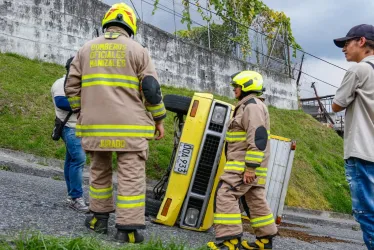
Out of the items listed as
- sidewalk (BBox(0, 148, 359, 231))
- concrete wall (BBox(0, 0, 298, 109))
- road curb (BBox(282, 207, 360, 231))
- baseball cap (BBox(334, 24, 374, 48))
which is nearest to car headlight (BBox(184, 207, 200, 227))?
baseball cap (BBox(334, 24, 374, 48))

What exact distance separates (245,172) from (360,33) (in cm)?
148

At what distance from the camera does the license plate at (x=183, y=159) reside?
16.5ft

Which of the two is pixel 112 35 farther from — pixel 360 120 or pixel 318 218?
pixel 318 218

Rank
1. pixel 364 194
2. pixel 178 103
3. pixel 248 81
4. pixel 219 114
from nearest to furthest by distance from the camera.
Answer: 1. pixel 364 194
2. pixel 248 81
3. pixel 219 114
4. pixel 178 103

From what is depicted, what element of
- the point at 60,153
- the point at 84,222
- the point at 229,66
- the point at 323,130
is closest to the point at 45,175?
the point at 60,153

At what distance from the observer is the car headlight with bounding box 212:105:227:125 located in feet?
16.7

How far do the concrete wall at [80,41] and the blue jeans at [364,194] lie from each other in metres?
9.30

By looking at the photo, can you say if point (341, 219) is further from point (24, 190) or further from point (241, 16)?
point (241, 16)

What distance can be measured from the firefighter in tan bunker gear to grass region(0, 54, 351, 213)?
4.70 metres

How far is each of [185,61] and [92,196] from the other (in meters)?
10.5

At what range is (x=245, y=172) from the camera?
414 cm

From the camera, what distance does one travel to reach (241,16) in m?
18.2

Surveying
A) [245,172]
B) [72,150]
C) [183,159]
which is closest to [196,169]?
[183,159]

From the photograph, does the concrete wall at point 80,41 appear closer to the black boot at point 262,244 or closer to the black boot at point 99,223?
the black boot at point 99,223
